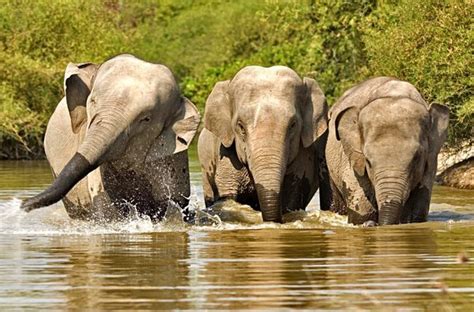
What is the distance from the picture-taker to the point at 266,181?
17.3m

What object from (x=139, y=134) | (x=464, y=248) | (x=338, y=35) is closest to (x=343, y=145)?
(x=139, y=134)

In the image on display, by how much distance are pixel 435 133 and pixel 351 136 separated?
898mm

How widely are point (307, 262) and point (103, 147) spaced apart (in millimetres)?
3837

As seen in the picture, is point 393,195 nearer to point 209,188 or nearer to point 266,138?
point 266,138

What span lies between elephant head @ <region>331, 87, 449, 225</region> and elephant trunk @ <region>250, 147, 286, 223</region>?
77 centimetres

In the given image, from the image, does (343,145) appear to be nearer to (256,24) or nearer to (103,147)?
(103,147)

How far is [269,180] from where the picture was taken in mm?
17266

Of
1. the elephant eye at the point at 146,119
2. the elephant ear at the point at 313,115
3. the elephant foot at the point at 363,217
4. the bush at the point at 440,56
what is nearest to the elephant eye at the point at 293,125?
the elephant ear at the point at 313,115

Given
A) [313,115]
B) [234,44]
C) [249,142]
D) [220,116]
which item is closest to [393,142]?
[249,142]

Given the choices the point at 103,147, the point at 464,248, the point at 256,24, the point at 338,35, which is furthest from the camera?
the point at 256,24

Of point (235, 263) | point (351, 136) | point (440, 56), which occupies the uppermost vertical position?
point (440, 56)

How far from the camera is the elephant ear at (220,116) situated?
1850 centimetres

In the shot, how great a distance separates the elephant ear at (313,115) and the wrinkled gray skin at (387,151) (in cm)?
34

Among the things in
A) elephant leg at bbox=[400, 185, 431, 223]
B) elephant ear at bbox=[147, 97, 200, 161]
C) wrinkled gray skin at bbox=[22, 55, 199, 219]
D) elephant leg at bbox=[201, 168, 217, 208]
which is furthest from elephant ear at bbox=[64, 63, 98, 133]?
elephant leg at bbox=[400, 185, 431, 223]
